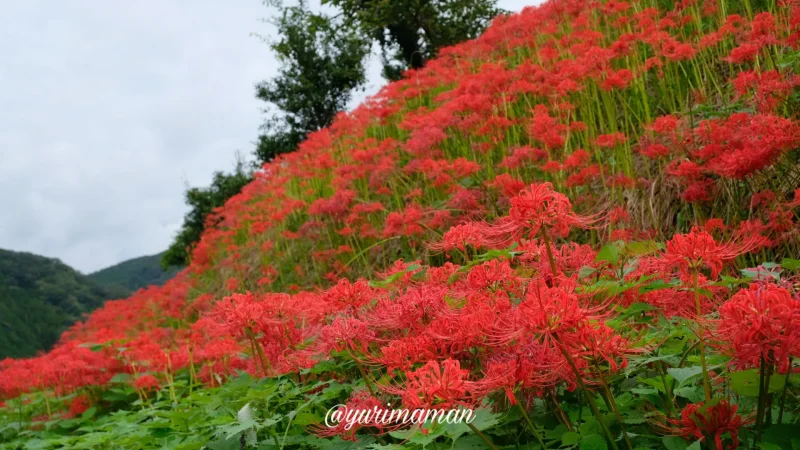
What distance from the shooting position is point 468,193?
4.11 meters

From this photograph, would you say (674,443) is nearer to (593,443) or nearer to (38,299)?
(593,443)

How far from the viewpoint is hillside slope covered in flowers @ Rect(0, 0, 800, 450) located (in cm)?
121

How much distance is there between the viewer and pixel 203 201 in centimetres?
1451

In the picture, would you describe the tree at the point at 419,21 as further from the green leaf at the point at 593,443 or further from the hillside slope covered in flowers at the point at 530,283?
the green leaf at the point at 593,443

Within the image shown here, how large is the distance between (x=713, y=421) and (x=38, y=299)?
18969 mm

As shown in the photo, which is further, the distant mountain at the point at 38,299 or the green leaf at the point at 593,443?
the distant mountain at the point at 38,299

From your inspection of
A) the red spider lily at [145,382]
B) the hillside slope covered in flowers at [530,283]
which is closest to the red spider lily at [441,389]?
the hillside slope covered in flowers at [530,283]

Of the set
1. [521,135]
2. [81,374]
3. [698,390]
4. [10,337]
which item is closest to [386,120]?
[521,135]

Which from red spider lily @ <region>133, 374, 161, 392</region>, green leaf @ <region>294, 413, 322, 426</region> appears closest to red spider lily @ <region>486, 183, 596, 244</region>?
green leaf @ <region>294, 413, 322, 426</region>

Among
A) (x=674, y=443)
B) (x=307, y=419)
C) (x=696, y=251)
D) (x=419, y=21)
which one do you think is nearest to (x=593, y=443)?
(x=674, y=443)

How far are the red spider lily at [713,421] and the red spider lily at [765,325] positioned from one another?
22cm

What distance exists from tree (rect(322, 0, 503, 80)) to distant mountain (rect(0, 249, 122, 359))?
9590mm

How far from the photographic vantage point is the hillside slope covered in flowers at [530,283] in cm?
121

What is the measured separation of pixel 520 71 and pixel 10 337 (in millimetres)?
14085
